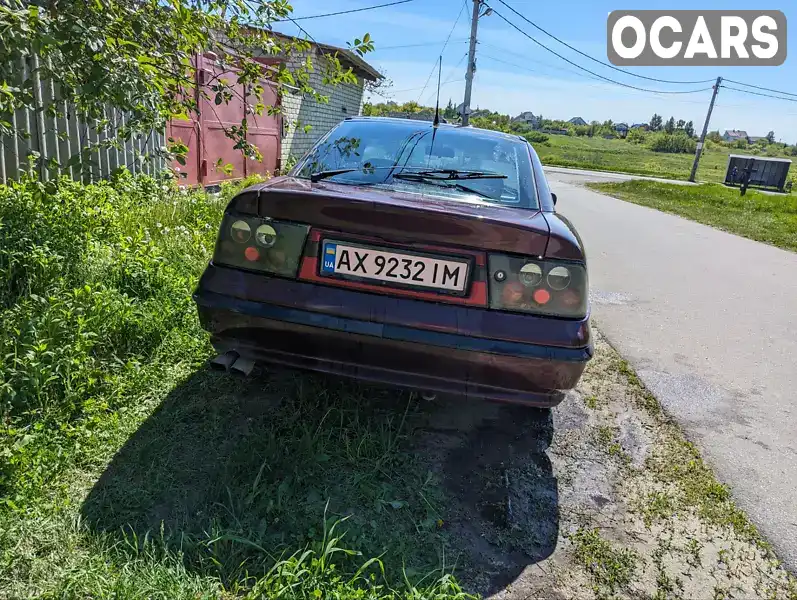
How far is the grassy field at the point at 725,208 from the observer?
434 inches

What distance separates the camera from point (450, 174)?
2.74 metres

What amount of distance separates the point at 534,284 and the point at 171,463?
1642mm

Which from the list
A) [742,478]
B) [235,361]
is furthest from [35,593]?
[742,478]

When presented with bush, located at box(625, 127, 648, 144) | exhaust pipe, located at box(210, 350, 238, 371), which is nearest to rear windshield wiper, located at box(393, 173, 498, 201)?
exhaust pipe, located at box(210, 350, 238, 371)

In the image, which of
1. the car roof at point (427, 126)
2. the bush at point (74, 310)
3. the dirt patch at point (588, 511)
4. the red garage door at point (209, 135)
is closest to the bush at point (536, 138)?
the red garage door at point (209, 135)

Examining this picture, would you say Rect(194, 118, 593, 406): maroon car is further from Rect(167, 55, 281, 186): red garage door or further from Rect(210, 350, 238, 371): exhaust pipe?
Rect(167, 55, 281, 186): red garage door

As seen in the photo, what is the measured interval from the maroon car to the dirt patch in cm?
45

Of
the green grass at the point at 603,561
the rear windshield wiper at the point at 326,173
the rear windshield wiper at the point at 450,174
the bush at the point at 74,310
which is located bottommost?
the green grass at the point at 603,561

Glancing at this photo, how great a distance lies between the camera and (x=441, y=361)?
6.87ft

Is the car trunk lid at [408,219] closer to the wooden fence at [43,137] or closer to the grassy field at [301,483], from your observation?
the grassy field at [301,483]

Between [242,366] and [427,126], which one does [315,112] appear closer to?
[427,126]

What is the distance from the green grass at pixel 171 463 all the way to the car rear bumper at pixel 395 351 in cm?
43

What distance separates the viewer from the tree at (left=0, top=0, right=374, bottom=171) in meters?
2.35

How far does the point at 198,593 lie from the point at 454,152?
240cm
